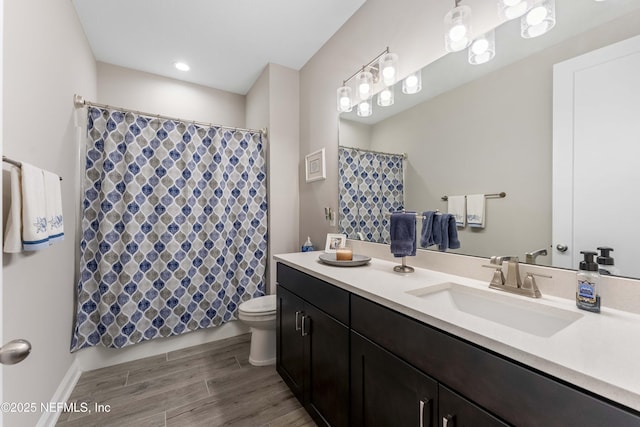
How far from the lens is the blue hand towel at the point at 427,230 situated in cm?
143

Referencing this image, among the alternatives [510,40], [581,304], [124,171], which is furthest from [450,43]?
[124,171]

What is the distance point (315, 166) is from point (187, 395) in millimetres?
1948

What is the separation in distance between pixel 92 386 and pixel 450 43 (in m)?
3.08

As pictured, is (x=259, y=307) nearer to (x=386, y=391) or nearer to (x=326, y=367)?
(x=326, y=367)

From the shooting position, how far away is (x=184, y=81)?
117 inches

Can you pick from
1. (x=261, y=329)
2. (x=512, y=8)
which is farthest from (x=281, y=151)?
(x=512, y=8)

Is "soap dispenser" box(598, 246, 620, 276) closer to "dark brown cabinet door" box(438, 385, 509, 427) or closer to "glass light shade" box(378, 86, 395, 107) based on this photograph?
"dark brown cabinet door" box(438, 385, 509, 427)

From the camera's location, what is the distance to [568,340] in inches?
25.9

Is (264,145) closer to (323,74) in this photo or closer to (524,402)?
(323,74)

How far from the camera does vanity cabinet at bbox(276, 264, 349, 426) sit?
122 cm

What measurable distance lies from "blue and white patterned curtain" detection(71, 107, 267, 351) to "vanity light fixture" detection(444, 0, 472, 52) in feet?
6.17

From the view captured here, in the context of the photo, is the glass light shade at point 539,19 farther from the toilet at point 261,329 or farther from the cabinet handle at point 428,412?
the toilet at point 261,329

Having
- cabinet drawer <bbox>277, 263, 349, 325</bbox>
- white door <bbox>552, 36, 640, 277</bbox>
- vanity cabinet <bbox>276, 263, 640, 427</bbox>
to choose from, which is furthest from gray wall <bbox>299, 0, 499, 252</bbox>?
vanity cabinet <bbox>276, 263, 640, 427</bbox>

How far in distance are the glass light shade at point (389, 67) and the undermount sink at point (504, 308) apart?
1.25 metres
